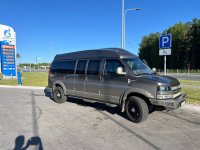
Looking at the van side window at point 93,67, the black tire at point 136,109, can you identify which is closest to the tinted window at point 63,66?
the van side window at point 93,67

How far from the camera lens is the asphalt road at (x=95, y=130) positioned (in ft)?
16.3

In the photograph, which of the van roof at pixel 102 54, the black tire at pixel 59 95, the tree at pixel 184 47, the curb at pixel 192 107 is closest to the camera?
the van roof at pixel 102 54

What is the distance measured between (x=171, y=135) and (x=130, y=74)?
229cm

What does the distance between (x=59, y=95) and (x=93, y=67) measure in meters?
2.70

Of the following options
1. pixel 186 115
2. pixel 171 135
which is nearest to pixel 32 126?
pixel 171 135

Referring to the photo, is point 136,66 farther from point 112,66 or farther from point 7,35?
point 7,35

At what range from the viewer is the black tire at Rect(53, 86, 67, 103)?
393 inches

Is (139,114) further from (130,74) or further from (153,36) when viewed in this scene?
(153,36)

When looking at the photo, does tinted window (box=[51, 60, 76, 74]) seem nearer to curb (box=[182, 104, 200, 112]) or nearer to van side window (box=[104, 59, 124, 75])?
van side window (box=[104, 59, 124, 75])

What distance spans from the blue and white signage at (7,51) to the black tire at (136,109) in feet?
78.7

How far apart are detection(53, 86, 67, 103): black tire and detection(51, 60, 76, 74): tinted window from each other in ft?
2.77

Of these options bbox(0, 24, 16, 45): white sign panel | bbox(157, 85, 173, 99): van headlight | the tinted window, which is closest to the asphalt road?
bbox(157, 85, 173, 99): van headlight

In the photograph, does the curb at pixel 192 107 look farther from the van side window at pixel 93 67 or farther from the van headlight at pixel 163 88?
the van side window at pixel 93 67

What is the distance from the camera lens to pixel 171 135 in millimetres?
5570
